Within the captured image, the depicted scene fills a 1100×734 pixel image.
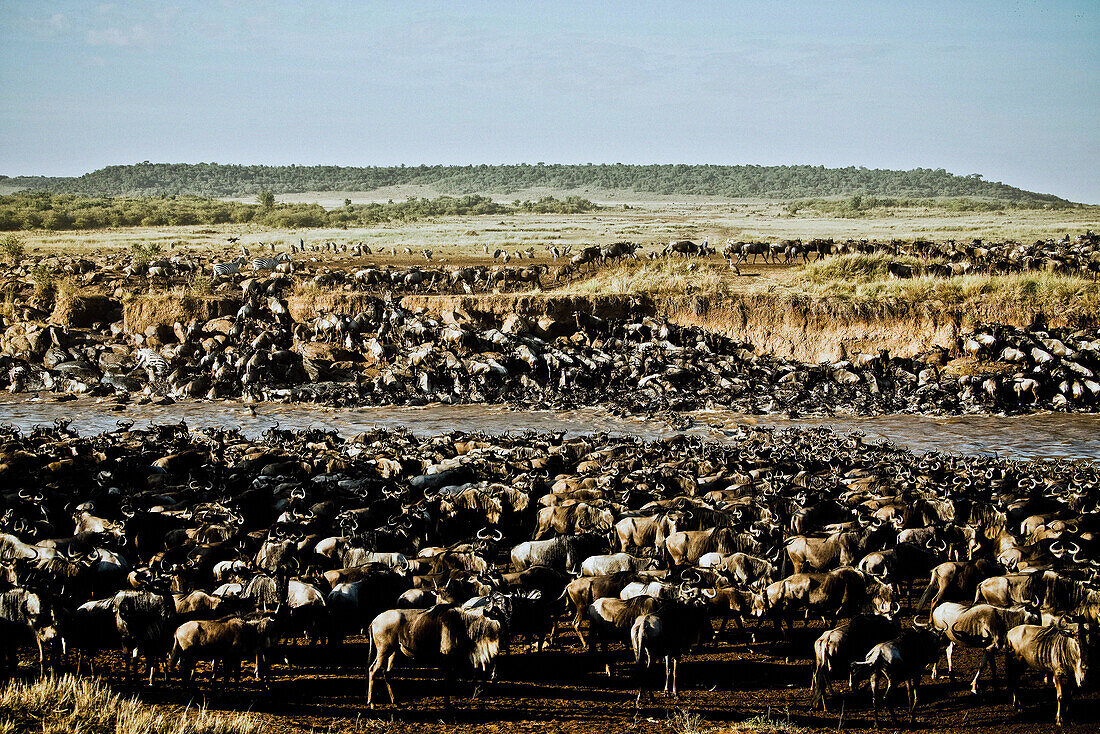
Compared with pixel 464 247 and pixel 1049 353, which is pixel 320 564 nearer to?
pixel 1049 353

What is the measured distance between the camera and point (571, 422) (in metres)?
21.4

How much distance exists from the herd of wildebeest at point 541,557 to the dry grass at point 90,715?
84cm

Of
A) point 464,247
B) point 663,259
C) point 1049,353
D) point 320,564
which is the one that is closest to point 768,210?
point 464,247

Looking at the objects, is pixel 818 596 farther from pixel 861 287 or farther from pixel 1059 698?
pixel 861 287

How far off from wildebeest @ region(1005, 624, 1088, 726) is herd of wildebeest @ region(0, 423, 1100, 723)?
0.06 ft

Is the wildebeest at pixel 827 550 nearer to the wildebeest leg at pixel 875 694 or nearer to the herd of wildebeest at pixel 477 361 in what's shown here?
the wildebeest leg at pixel 875 694

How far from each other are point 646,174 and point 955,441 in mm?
130955

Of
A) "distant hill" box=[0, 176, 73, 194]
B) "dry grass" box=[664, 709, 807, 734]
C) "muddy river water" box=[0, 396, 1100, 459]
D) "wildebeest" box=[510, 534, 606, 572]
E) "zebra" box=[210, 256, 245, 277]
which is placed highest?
"distant hill" box=[0, 176, 73, 194]

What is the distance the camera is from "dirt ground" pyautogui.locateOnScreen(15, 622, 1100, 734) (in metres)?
7.38

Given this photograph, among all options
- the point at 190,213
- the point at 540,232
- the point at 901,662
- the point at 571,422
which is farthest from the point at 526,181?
the point at 901,662

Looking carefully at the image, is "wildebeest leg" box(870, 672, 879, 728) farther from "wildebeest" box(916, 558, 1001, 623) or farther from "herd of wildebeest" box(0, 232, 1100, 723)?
"wildebeest" box(916, 558, 1001, 623)

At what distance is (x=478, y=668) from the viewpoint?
7.91 meters

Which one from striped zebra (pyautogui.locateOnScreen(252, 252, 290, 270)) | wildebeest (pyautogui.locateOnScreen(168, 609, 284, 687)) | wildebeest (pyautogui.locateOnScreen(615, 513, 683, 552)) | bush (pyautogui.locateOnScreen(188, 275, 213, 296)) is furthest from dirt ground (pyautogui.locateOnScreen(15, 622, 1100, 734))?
striped zebra (pyautogui.locateOnScreen(252, 252, 290, 270))

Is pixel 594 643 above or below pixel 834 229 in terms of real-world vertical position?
below
